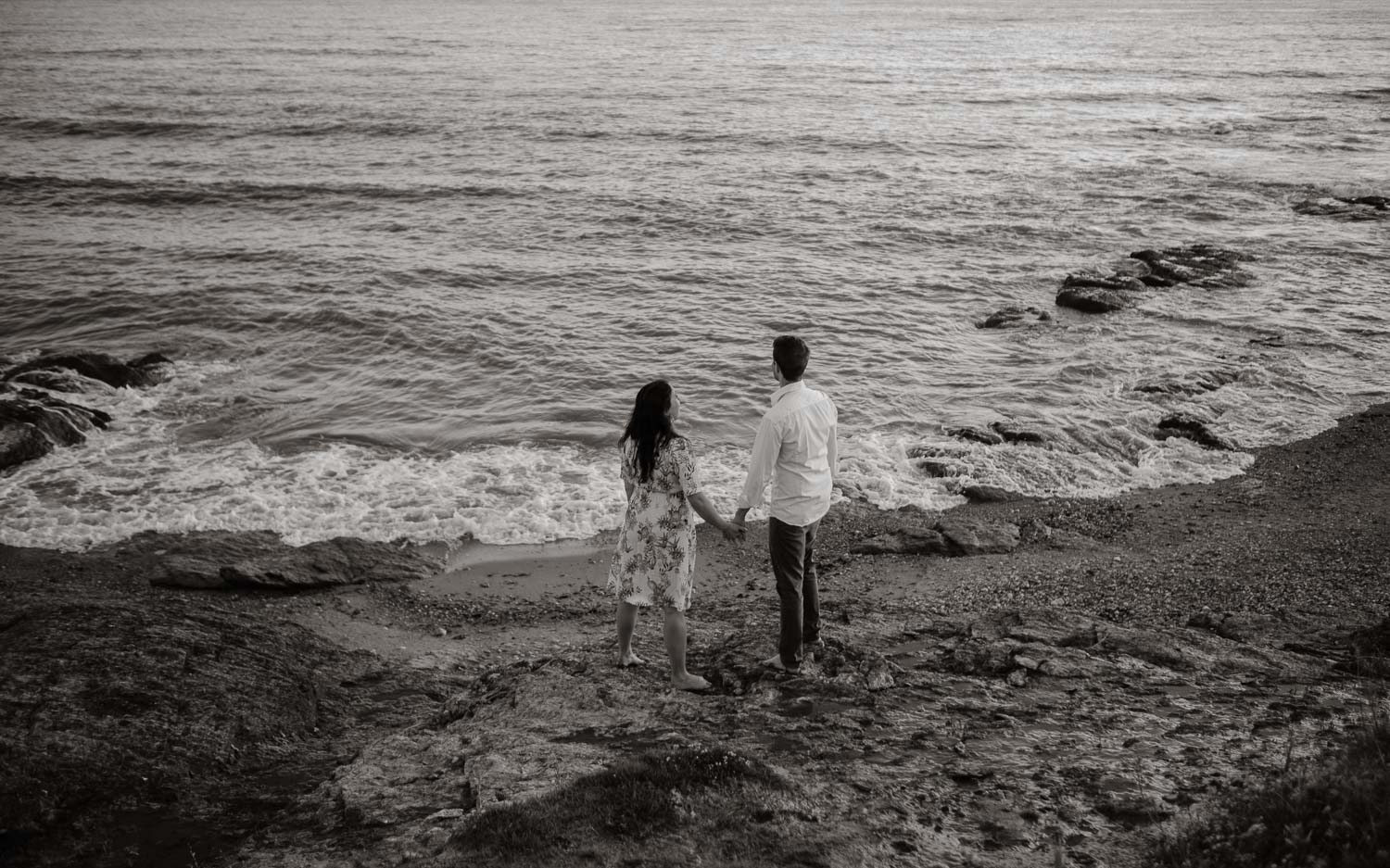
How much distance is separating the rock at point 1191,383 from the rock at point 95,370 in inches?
802

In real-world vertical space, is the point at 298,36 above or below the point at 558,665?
above

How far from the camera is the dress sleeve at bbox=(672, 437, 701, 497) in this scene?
692cm

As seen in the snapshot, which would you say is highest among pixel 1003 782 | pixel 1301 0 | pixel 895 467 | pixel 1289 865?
pixel 1301 0

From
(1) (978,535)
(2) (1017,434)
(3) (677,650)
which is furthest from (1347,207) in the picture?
(3) (677,650)

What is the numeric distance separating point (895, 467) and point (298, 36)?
9010 centimetres

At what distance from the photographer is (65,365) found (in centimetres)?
1830

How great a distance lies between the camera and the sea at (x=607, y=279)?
15031 millimetres

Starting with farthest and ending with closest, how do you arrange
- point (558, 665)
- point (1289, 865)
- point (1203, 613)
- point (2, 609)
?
point (1203, 613) → point (2, 609) → point (558, 665) → point (1289, 865)

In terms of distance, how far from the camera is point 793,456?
7.09 m

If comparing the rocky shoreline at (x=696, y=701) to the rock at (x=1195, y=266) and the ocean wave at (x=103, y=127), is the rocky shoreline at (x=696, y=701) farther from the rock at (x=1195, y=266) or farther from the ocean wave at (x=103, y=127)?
the ocean wave at (x=103, y=127)

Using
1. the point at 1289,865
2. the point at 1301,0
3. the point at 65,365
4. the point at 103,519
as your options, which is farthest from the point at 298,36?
the point at 1301,0

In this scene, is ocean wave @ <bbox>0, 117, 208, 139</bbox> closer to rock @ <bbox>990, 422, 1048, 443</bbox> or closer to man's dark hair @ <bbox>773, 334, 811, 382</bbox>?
rock @ <bbox>990, 422, 1048, 443</bbox>

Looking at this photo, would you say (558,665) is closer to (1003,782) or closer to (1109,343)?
(1003,782)

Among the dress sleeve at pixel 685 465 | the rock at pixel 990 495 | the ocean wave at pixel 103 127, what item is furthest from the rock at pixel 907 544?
the ocean wave at pixel 103 127
